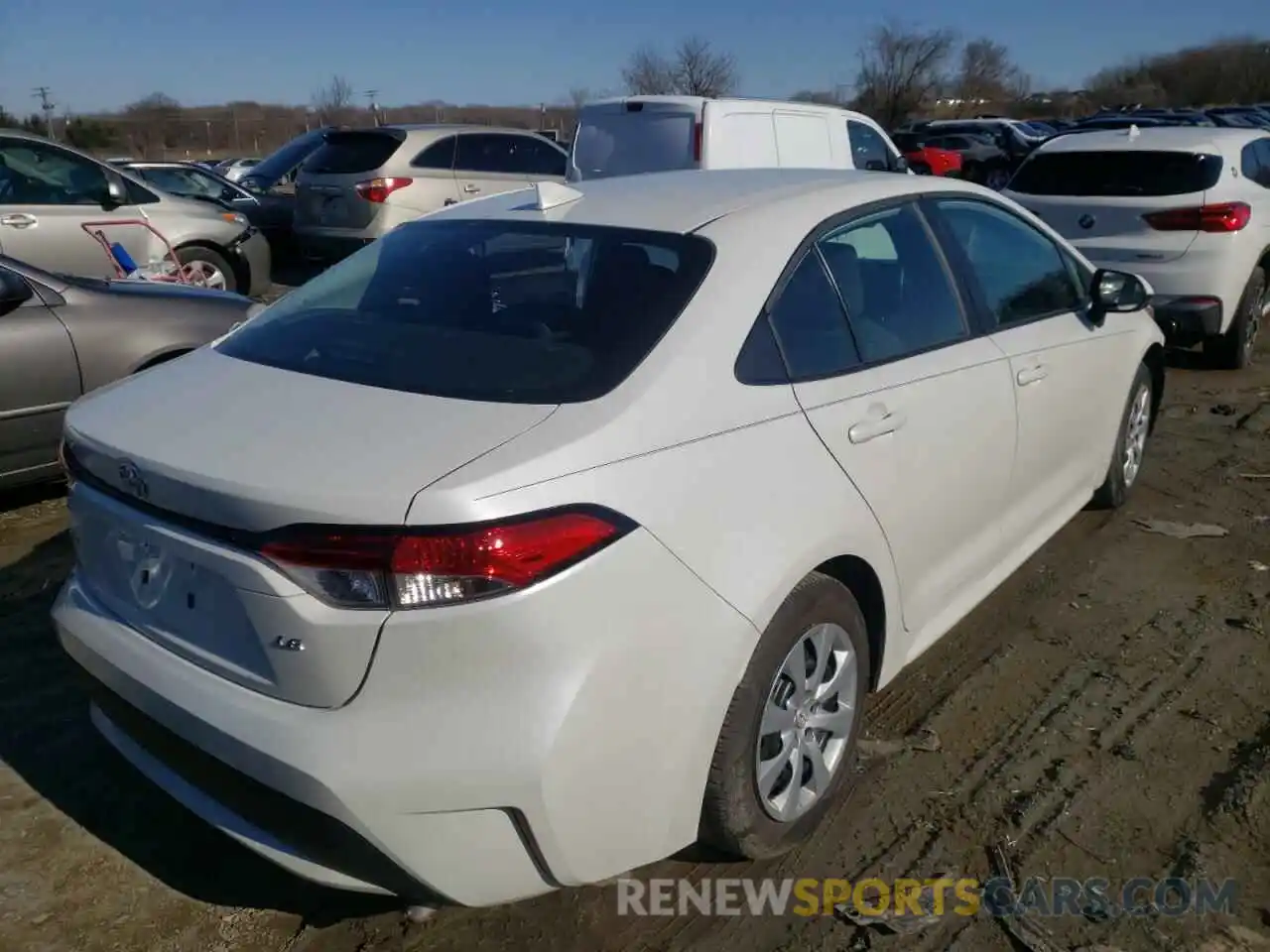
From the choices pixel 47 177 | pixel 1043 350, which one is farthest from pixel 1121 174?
pixel 47 177

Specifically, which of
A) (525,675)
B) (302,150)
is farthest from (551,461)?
(302,150)

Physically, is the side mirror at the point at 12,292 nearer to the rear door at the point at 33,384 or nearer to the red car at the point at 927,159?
the rear door at the point at 33,384

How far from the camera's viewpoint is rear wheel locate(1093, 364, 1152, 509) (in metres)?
4.87

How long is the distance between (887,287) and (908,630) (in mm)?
1009

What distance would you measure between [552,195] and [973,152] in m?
23.8

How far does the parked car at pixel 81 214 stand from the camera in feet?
26.9

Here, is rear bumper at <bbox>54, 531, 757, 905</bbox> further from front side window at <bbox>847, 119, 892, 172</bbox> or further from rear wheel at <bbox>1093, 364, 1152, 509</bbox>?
front side window at <bbox>847, 119, 892, 172</bbox>

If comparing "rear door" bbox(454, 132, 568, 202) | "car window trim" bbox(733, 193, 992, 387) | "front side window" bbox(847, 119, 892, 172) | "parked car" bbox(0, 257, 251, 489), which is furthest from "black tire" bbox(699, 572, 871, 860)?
"rear door" bbox(454, 132, 568, 202)

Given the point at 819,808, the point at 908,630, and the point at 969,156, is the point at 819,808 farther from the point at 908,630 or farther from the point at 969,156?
the point at 969,156

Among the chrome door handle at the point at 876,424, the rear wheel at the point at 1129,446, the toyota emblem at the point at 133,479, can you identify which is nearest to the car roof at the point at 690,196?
the chrome door handle at the point at 876,424

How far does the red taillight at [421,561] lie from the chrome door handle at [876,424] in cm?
103

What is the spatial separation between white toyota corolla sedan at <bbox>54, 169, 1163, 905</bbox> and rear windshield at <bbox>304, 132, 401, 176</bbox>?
834 cm

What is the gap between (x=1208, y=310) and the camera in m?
7.39

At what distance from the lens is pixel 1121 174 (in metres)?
7.77
